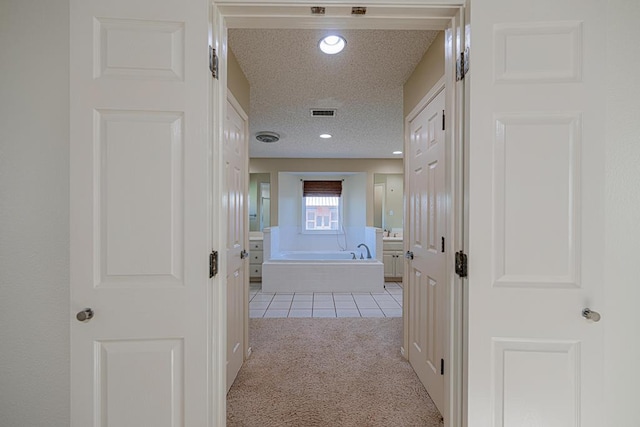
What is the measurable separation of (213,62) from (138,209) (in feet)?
2.00

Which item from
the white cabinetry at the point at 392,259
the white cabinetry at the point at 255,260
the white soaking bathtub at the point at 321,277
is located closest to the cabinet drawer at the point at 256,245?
the white cabinetry at the point at 255,260

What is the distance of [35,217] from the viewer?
1031mm

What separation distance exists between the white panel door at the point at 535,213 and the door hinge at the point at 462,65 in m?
0.03

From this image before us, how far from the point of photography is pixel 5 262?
1.03m

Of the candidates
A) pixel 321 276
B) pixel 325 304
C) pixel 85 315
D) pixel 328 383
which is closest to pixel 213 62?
pixel 85 315

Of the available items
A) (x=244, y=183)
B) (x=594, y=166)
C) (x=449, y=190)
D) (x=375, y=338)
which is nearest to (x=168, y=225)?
(x=449, y=190)

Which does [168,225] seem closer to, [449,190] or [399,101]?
[449,190]

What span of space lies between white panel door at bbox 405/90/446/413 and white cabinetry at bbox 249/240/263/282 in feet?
11.4

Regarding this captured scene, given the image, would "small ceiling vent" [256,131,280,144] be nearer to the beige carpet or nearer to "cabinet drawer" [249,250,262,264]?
"cabinet drawer" [249,250,262,264]

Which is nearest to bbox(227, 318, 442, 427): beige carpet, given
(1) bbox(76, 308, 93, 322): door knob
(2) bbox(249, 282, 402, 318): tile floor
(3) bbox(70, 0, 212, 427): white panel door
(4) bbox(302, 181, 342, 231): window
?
(2) bbox(249, 282, 402, 318): tile floor

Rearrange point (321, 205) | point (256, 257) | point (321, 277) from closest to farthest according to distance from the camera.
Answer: point (321, 277), point (256, 257), point (321, 205)

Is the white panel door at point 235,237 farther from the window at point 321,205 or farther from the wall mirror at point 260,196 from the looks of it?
the window at point 321,205

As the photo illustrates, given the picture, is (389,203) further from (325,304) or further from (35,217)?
(35,217)

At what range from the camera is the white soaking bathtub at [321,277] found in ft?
14.5
